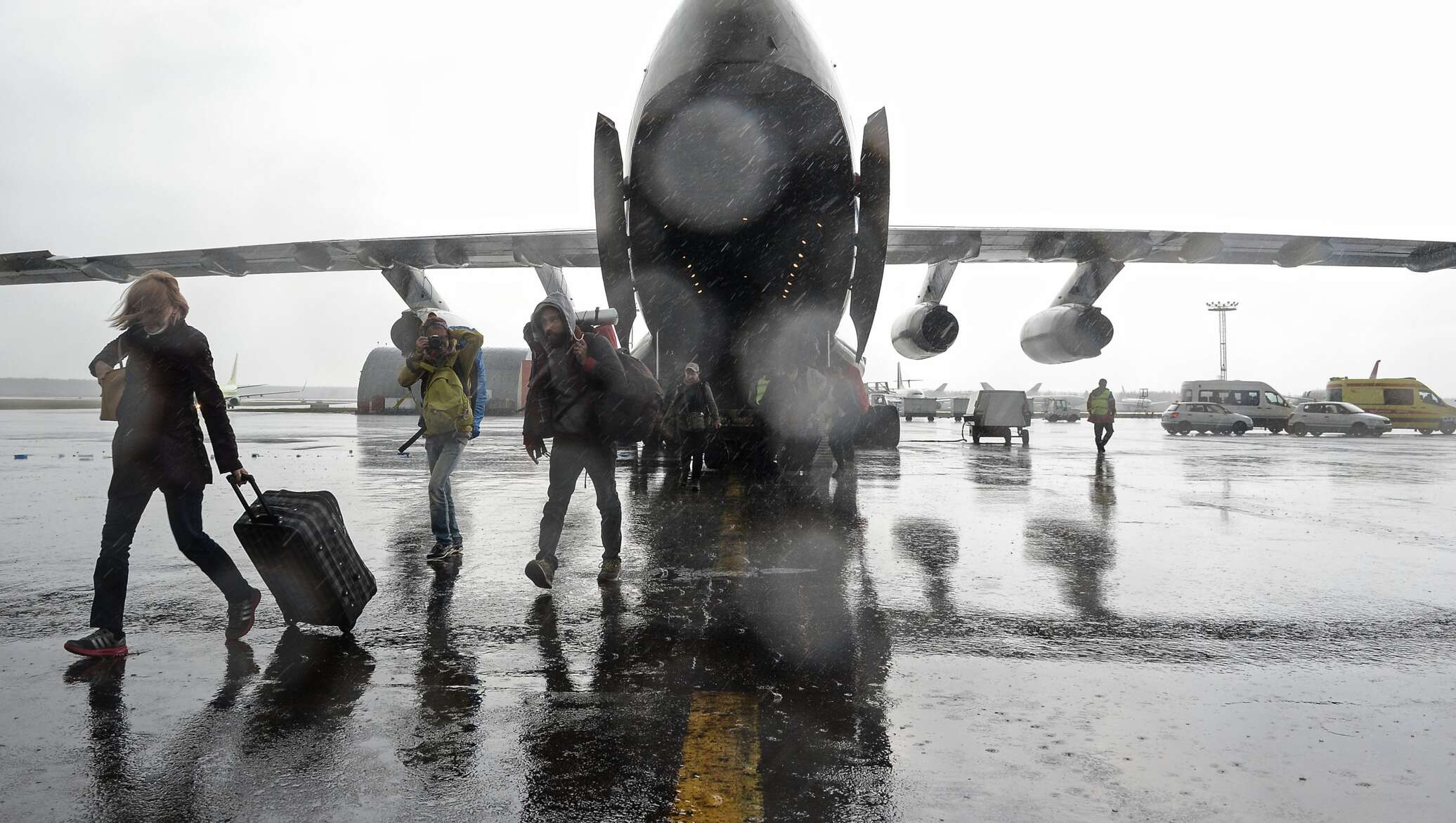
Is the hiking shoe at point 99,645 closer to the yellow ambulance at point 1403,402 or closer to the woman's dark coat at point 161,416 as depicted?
the woman's dark coat at point 161,416

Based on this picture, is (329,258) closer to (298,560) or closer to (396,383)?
(298,560)

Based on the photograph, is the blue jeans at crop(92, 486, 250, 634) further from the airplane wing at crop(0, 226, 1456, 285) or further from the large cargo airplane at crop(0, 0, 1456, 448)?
the airplane wing at crop(0, 226, 1456, 285)

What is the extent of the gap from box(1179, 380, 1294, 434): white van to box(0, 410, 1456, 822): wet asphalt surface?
87.6 feet

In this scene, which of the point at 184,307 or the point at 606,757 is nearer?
the point at 606,757

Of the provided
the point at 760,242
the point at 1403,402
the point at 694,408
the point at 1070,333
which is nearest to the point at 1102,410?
the point at 1070,333

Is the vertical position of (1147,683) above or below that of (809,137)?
below

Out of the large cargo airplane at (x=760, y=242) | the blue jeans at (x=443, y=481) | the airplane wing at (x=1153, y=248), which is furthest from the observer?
the airplane wing at (x=1153, y=248)

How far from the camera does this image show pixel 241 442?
17.7 meters

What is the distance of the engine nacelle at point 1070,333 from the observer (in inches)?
447

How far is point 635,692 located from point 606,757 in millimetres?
514

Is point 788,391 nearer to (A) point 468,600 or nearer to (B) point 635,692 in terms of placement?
(A) point 468,600

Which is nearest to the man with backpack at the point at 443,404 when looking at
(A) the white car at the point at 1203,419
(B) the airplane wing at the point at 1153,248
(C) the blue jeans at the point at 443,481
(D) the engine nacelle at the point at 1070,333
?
(C) the blue jeans at the point at 443,481

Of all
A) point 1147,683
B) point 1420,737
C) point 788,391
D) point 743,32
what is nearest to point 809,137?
point 743,32

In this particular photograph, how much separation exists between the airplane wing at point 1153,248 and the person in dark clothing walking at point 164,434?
9.98 m
